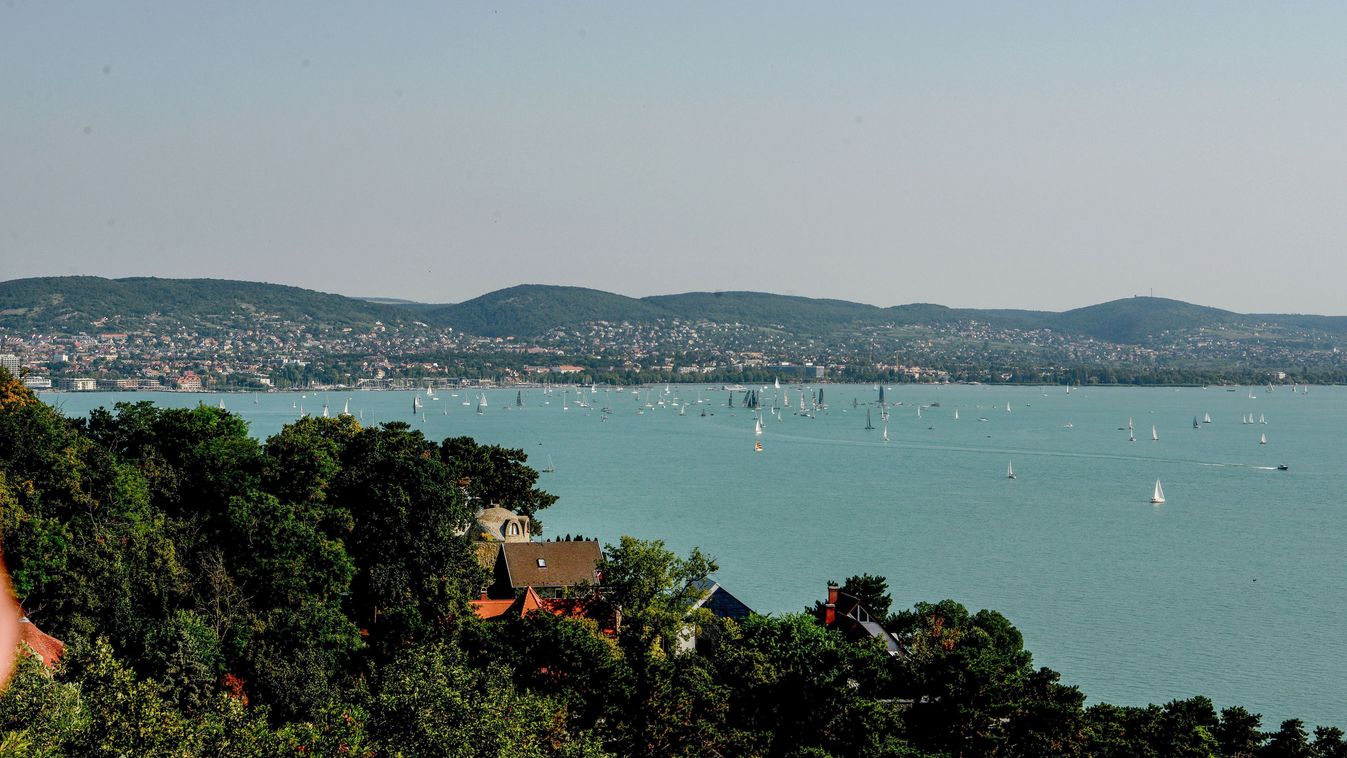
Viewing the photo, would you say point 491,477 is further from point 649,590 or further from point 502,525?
point 649,590

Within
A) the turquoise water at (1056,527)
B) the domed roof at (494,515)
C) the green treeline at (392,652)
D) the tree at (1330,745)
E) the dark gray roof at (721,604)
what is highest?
the green treeline at (392,652)

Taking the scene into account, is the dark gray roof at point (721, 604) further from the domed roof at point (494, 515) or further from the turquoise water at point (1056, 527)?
the domed roof at point (494, 515)

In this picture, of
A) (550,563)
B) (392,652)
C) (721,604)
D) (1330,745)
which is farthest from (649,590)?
(1330,745)

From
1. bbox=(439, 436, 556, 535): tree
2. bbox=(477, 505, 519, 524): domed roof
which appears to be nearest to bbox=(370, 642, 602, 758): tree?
bbox=(477, 505, 519, 524): domed roof

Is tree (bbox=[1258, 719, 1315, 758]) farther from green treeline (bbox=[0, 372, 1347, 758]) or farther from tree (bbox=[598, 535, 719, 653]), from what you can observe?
tree (bbox=[598, 535, 719, 653])

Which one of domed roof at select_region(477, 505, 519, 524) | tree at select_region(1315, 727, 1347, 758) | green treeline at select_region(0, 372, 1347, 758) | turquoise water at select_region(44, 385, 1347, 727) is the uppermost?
green treeline at select_region(0, 372, 1347, 758)

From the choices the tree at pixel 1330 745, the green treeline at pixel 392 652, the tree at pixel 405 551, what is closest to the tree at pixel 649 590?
the green treeline at pixel 392 652
